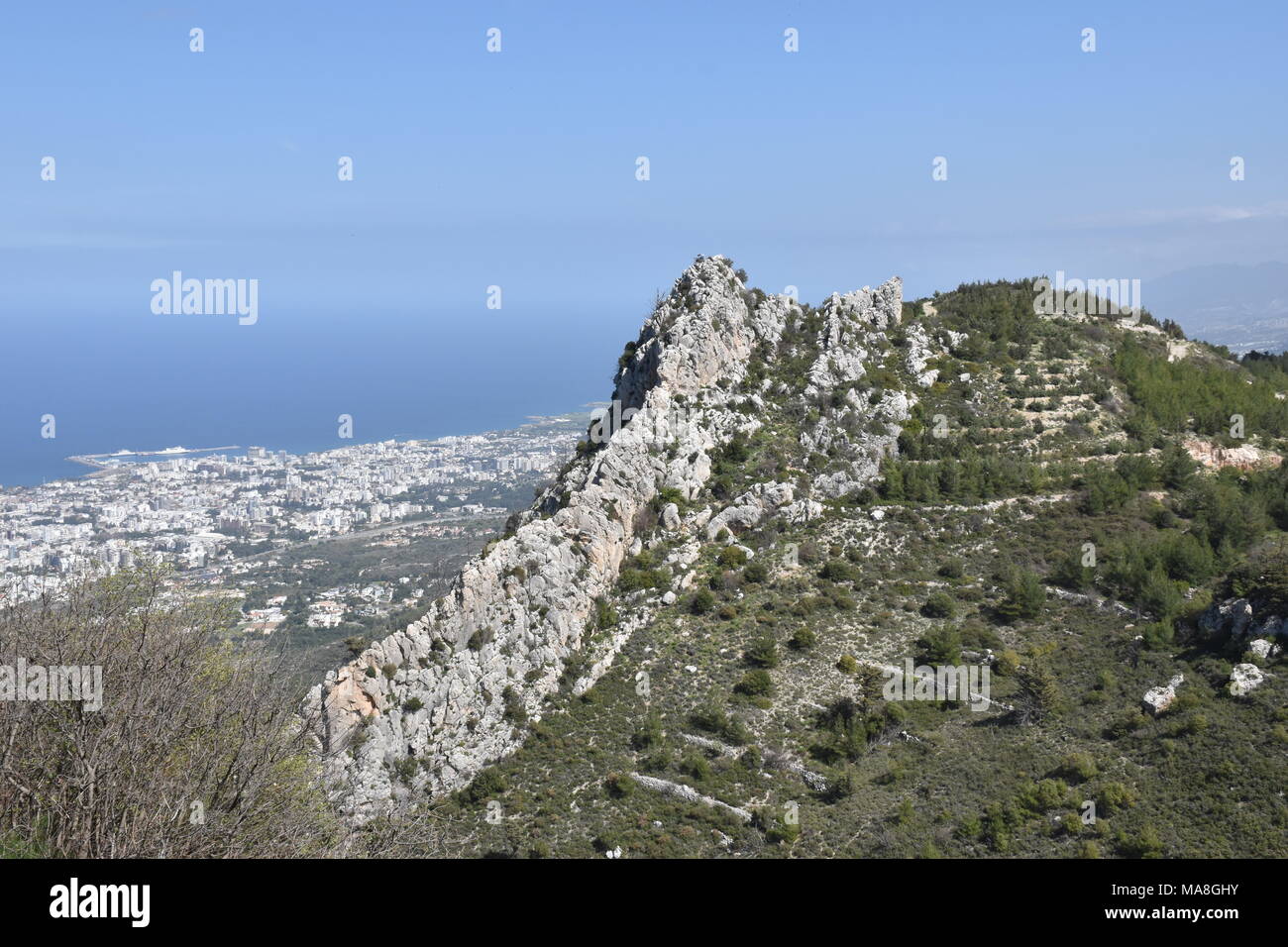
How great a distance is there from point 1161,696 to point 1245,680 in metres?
1.97

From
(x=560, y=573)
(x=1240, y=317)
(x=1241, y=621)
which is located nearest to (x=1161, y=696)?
(x=1241, y=621)

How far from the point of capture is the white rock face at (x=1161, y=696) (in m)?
19.6

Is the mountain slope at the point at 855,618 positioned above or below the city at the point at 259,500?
above

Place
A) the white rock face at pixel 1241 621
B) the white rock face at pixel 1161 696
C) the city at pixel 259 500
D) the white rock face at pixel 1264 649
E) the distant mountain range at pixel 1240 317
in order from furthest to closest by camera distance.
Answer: the distant mountain range at pixel 1240 317 < the city at pixel 259 500 < the white rock face at pixel 1241 621 < the white rock face at pixel 1264 649 < the white rock face at pixel 1161 696

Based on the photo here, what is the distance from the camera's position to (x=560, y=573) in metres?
25.7

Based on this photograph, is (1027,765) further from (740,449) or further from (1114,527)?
(740,449)

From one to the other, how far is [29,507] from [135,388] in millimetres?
120642

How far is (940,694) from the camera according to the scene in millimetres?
22141

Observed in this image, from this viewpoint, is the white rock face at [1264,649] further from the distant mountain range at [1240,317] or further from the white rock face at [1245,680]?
the distant mountain range at [1240,317]

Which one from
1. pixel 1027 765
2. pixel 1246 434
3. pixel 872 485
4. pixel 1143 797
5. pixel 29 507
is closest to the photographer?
pixel 1143 797

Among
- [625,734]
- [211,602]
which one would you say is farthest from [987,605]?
[211,602]

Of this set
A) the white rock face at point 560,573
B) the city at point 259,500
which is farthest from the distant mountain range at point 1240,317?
the white rock face at point 560,573

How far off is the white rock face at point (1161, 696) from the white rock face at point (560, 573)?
1211 cm
